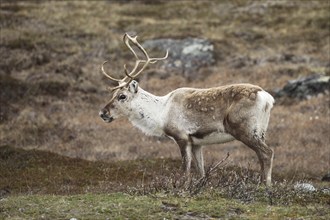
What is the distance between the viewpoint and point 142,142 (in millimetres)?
20344

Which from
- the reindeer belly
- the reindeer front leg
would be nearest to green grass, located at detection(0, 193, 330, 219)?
the reindeer front leg

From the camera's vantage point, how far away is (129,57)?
35.2 m

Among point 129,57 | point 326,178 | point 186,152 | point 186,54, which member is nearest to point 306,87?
point 186,54

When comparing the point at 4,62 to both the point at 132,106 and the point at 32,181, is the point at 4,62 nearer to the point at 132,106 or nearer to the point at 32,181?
the point at 32,181

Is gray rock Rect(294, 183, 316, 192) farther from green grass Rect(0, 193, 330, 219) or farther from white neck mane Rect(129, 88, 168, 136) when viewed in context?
white neck mane Rect(129, 88, 168, 136)

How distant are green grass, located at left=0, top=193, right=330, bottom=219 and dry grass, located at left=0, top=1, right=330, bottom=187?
4.96 m

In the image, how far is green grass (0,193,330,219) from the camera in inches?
295

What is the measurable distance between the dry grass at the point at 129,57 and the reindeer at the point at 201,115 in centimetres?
234

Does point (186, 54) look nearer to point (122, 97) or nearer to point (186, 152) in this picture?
point (122, 97)

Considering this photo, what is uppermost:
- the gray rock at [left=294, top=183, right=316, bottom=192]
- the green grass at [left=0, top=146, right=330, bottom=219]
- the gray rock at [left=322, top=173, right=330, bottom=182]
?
the green grass at [left=0, top=146, right=330, bottom=219]

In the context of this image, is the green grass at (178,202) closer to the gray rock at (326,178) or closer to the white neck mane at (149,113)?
the white neck mane at (149,113)

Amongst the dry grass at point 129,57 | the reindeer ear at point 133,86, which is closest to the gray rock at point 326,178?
the dry grass at point 129,57

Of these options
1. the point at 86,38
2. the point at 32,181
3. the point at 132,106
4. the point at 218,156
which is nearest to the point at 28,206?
the point at 132,106

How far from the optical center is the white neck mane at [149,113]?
11711mm
